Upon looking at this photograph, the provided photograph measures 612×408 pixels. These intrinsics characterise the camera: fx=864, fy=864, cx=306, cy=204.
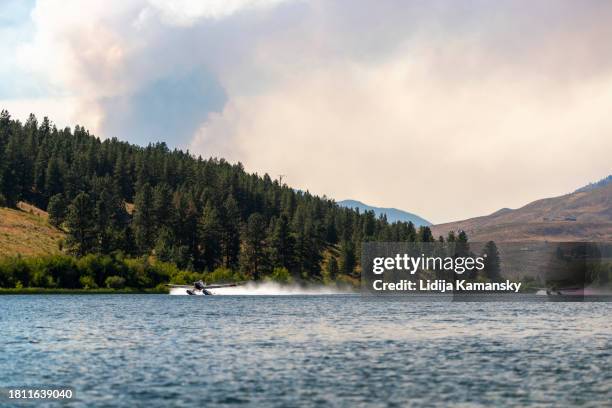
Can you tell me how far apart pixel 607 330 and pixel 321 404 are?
6234cm

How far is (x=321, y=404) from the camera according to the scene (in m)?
43.1

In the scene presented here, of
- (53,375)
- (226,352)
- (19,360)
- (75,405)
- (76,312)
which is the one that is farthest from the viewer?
(76,312)

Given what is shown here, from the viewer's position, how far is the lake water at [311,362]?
46.1m

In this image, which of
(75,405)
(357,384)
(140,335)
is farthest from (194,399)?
(140,335)

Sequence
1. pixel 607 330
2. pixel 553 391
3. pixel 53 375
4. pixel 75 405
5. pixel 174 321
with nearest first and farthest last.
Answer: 1. pixel 75 405
2. pixel 553 391
3. pixel 53 375
4. pixel 607 330
5. pixel 174 321

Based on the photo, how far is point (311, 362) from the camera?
2367 inches

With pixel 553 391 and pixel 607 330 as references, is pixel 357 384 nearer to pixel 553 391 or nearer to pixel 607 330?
pixel 553 391

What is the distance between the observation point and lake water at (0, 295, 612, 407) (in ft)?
151

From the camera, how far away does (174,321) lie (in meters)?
105

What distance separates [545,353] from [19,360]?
39835 mm

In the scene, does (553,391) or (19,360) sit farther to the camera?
(19,360)

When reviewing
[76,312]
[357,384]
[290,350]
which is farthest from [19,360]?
[76,312]

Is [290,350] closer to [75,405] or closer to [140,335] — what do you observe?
[140,335]

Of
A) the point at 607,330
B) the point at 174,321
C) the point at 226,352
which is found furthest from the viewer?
the point at 174,321
